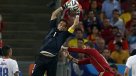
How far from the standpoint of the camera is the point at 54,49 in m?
14.4

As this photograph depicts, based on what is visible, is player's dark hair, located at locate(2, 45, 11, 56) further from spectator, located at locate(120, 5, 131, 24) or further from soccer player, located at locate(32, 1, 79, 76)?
spectator, located at locate(120, 5, 131, 24)

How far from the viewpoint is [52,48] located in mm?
14391

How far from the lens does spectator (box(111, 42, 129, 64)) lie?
58.8 ft

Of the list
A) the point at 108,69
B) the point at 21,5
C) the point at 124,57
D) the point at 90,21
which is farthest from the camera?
the point at 21,5

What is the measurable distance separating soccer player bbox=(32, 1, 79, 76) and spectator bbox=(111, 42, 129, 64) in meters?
3.58

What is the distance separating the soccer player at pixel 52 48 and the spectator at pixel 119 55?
3.58 meters

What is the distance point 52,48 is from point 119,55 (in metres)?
3.94

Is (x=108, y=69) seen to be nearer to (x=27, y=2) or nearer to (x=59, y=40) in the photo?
(x=59, y=40)

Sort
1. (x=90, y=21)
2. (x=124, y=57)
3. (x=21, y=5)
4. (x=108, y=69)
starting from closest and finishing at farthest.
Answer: (x=108, y=69) → (x=124, y=57) → (x=90, y=21) → (x=21, y=5)

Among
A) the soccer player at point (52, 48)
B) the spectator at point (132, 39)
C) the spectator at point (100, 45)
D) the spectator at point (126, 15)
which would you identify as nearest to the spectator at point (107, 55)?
the spectator at point (100, 45)

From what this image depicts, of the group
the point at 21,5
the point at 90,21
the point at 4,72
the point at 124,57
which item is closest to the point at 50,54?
the point at 4,72

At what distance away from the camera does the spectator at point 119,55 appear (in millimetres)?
17922

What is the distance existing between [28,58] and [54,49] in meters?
5.11

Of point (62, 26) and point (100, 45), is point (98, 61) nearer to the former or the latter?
point (62, 26)
